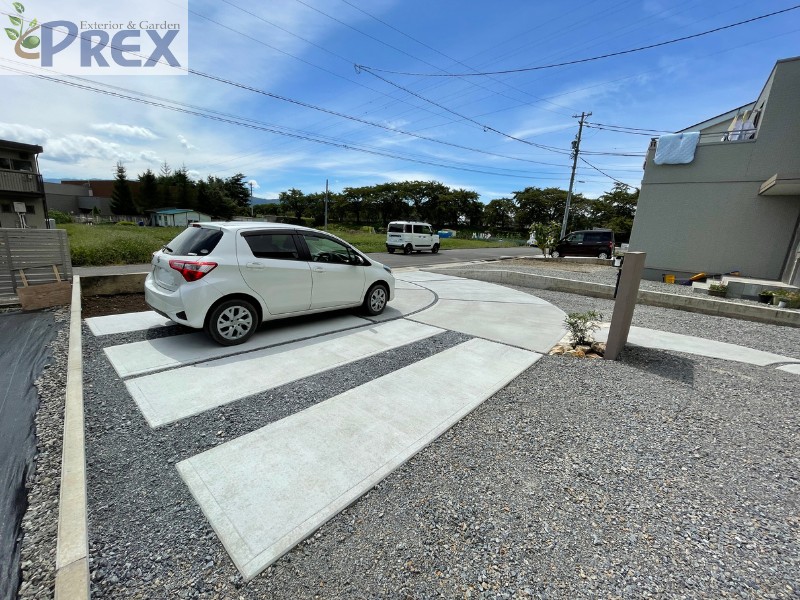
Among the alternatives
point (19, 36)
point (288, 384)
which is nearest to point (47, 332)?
point (288, 384)

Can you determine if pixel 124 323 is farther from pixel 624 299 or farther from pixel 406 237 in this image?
pixel 406 237

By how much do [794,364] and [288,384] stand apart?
6.20 metres

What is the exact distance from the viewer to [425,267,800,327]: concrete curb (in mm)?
6160

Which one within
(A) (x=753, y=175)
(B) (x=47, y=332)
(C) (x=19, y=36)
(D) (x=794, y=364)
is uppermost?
(C) (x=19, y=36)

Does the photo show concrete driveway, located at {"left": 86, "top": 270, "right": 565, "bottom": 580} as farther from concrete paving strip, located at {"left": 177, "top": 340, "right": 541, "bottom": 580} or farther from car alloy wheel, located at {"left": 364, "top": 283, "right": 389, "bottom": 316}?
car alloy wheel, located at {"left": 364, "top": 283, "right": 389, "bottom": 316}

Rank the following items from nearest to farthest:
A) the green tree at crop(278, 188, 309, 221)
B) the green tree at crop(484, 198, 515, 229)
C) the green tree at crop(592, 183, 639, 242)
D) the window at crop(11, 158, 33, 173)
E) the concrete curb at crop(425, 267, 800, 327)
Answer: the concrete curb at crop(425, 267, 800, 327) < the window at crop(11, 158, 33, 173) < the green tree at crop(592, 183, 639, 242) < the green tree at crop(484, 198, 515, 229) < the green tree at crop(278, 188, 309, 221)

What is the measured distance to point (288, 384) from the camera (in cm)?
322

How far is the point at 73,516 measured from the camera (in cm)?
165

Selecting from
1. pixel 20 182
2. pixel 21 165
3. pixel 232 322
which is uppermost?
pixel 21 165

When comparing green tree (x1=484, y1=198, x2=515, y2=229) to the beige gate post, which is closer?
the beige gate post

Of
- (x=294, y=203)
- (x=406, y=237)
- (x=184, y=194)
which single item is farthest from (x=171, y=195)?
(x=406, y=237)

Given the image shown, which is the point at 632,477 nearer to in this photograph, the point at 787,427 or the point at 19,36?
the point at 787,427

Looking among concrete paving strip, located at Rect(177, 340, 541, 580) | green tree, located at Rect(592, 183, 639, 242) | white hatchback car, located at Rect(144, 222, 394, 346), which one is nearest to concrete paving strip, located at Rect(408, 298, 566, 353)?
concrete paving strip, located at Rect(177, 340, 541, 580)

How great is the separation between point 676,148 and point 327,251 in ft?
41.5
